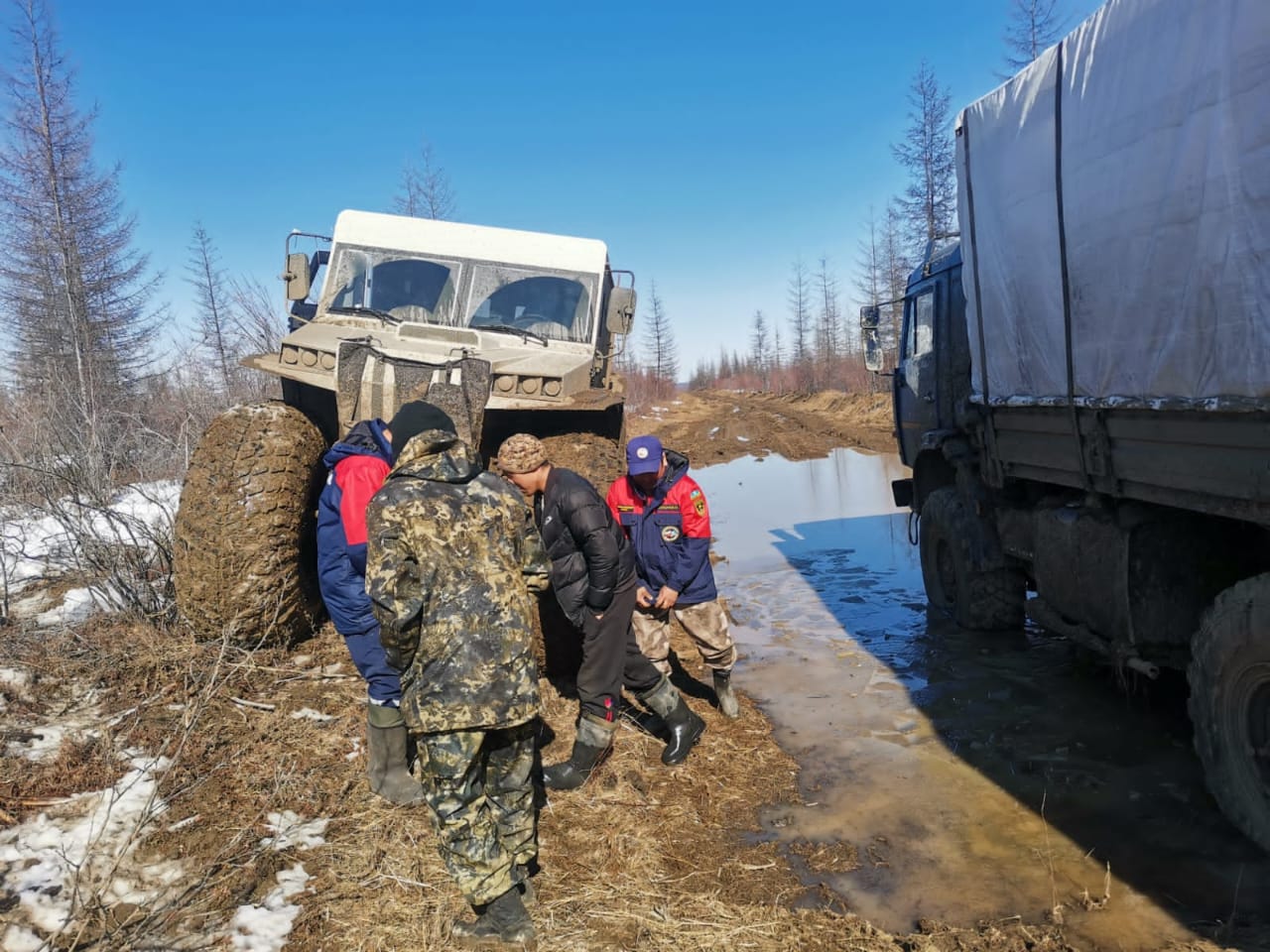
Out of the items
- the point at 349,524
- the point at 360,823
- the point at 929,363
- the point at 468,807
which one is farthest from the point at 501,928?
the point at 929,363

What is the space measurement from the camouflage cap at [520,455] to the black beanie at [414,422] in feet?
2.56

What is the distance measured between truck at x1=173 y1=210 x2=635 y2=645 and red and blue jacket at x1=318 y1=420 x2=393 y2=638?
3.21 feet

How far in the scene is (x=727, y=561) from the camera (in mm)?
8758

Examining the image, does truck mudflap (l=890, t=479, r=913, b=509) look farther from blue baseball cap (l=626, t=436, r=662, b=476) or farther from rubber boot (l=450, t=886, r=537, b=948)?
rubber boot (l=450, t=886, r=537, b=948)

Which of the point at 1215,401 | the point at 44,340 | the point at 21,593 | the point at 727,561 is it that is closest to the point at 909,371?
the point at 727,561

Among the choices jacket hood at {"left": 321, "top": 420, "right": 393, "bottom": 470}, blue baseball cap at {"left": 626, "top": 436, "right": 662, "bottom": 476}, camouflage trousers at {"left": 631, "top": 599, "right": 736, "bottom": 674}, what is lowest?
camouflage trousers at {"left": 631, "top": 599, "right": 736, "bottom": 674}

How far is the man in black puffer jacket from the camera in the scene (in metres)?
3.63

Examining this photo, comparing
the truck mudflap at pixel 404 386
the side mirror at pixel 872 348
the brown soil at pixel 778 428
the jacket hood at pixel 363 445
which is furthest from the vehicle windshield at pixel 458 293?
the brown soil at pixel 778 428

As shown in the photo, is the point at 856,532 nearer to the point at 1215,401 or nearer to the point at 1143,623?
the point at 1143,623

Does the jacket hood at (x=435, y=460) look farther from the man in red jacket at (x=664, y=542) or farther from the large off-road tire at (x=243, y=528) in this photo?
the large off-road tire at (x=243, y=528)

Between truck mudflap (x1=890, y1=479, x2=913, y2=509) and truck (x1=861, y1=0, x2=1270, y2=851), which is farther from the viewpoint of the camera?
truck mudflap (x1=890, y1=479, x2=913, y2=509)

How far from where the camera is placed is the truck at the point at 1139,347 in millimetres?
2904

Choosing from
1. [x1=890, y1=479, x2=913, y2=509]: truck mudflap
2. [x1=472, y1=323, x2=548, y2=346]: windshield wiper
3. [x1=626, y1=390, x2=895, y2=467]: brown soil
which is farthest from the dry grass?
[x1=626, y1=390, x2=895, y2=467]: brown soil

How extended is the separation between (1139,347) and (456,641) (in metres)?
3.07
